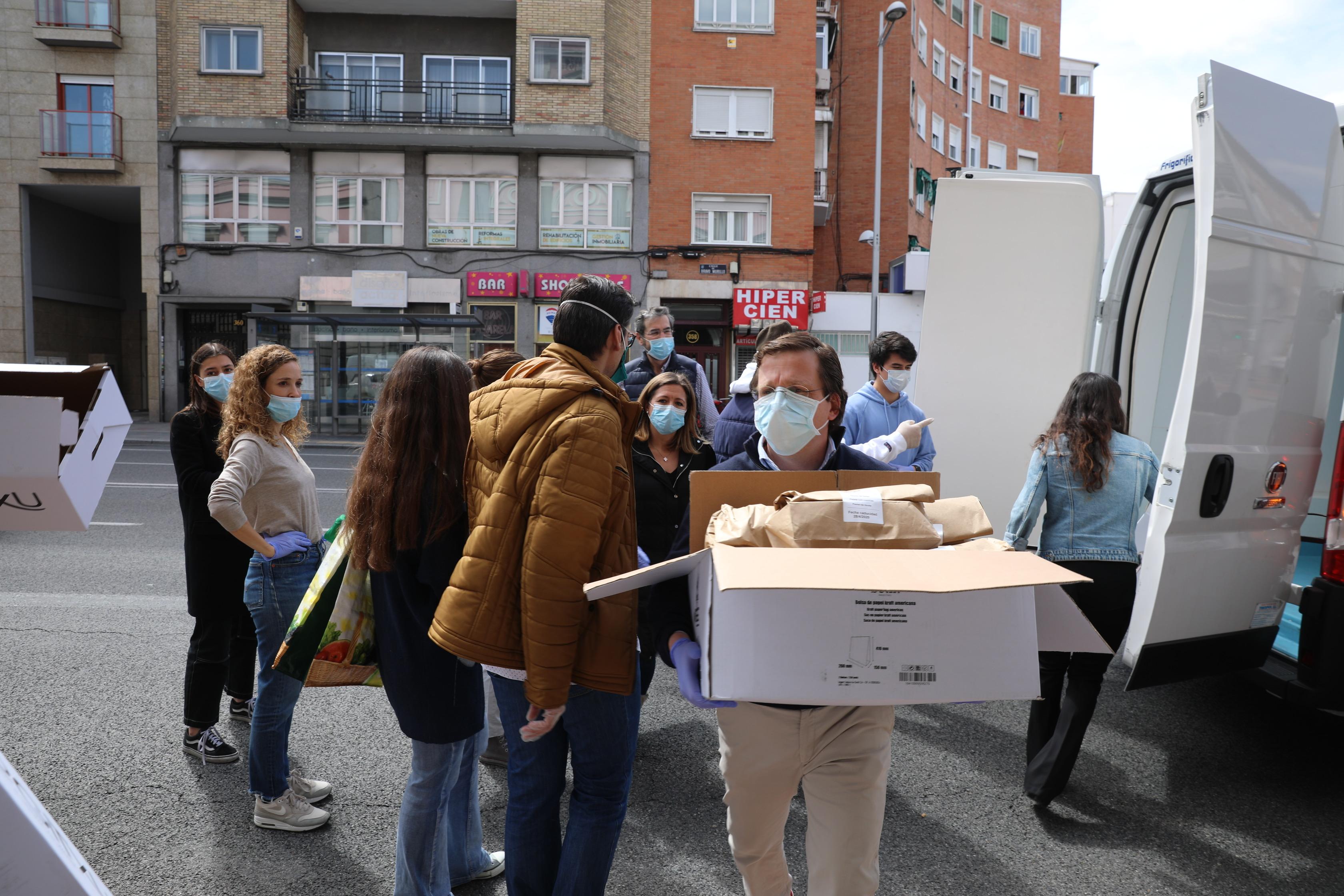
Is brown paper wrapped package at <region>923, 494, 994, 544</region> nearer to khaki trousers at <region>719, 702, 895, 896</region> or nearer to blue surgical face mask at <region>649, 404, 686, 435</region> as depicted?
khaki trousers at <region>719, 702, 895, 896</region>

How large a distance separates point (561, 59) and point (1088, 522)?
71.8ft

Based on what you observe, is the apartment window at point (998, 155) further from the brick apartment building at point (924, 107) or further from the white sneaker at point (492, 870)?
the white sneaker at point (492, 870)

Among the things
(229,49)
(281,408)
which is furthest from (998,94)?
(281,408)

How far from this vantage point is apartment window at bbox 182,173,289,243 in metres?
22.7

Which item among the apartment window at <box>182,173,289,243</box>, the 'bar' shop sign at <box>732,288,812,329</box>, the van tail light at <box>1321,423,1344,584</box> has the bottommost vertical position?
the van tail light at <box>1321,423,1344,584</box>

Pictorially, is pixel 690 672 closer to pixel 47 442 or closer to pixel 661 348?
pixel 47 442

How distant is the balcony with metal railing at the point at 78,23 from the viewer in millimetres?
22406

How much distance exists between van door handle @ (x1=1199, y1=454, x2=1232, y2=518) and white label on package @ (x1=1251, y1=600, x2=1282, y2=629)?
1.87ft

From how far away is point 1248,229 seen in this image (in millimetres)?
3326

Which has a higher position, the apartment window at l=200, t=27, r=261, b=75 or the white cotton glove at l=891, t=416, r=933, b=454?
the apartment window at l=200, t=27, r=261, b=75

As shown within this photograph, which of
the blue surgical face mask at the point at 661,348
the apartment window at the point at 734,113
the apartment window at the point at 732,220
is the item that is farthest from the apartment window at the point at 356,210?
the blue surgical face mask at the point at 661,348

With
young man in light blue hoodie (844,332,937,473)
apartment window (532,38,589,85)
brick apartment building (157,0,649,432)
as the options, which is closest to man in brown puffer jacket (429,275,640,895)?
young man in light blue hoodie (844,332,937,473)

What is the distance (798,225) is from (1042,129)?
20543mm

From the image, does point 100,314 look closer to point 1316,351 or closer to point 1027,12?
point 1316,351
